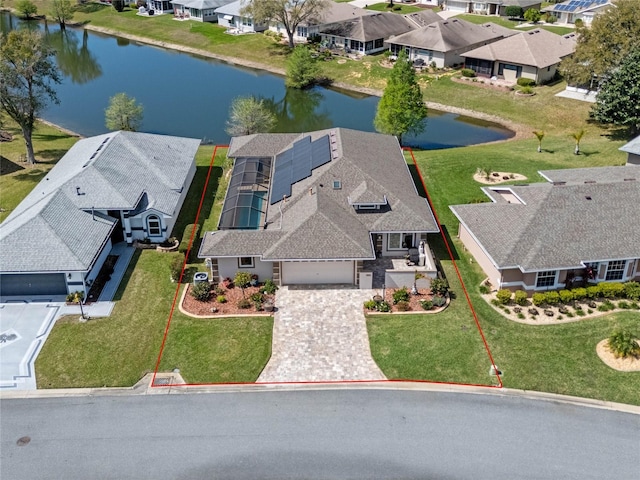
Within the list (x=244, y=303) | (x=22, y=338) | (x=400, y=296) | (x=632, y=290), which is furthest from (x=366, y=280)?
(x=22, y=338)

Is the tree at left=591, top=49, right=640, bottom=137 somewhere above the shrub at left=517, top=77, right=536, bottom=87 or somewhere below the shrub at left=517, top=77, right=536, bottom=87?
above

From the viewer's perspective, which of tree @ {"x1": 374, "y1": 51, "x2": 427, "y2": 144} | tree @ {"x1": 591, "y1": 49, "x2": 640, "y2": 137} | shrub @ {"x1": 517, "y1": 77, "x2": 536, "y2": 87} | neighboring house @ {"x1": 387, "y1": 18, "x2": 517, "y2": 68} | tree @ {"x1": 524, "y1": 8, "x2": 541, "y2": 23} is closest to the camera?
tree @ {"x1": 374, "y1": 51, "x2": 427, "y2": 144}

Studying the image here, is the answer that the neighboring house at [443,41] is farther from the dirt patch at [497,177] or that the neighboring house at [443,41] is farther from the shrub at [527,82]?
the dirt patch at [497,177]

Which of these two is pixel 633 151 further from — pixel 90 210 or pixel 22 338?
pixel 22 338

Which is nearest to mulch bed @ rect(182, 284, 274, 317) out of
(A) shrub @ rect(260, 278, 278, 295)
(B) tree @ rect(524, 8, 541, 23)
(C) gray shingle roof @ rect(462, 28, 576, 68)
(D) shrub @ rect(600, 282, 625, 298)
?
(A) shrub @ rect(260, 278, 278, 295)

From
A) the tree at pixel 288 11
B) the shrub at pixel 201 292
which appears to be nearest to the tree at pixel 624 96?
the shrub at pixel 201 292

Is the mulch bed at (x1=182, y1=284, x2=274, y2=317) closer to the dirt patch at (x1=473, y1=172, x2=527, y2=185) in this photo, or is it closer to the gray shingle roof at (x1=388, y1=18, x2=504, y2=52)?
the dirt patch at (x1=473, y1=172, x2=527, y2=185)
